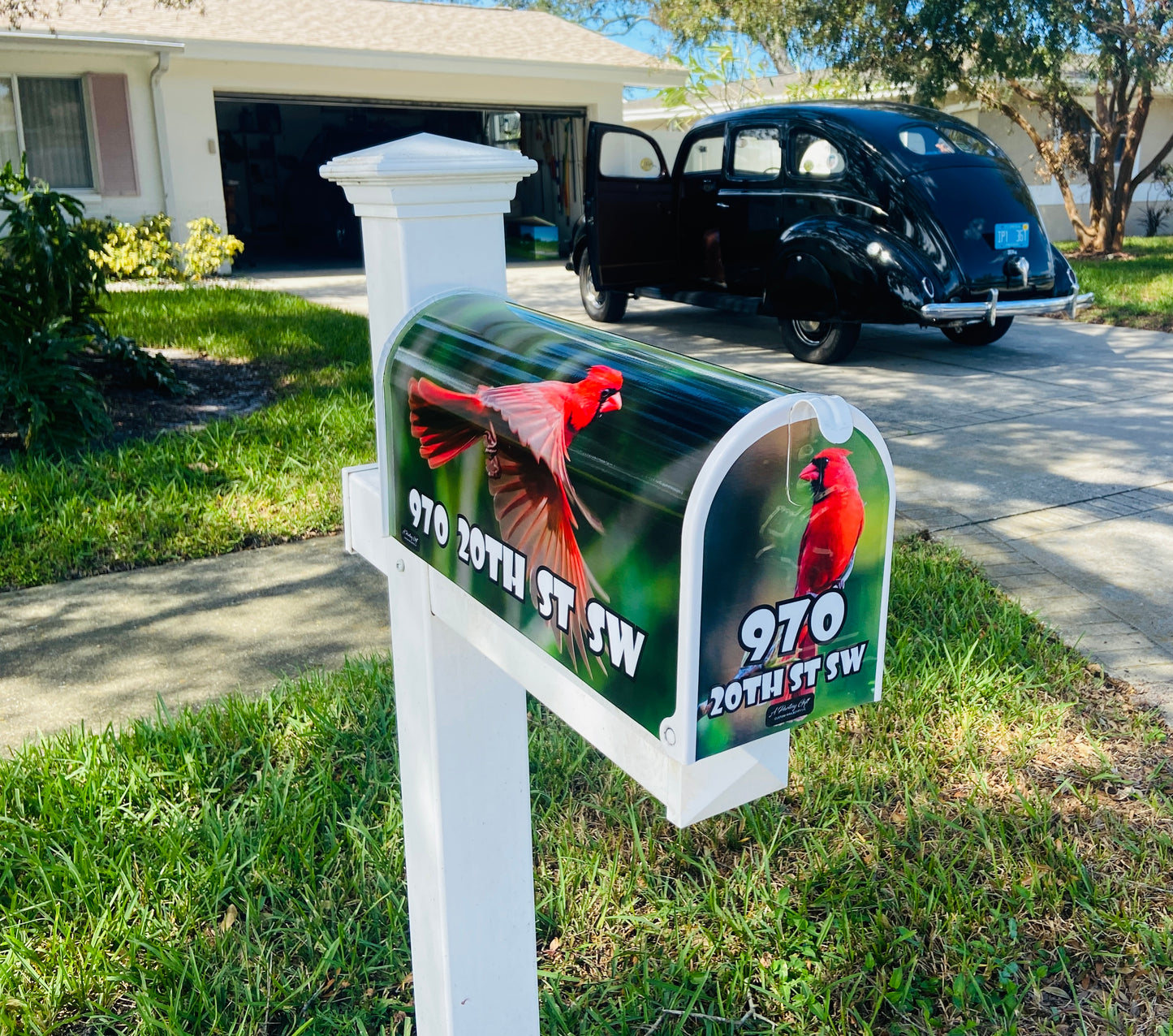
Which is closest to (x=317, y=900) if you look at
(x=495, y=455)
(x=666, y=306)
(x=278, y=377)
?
(x=495, y=455)

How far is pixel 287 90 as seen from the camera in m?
17.0

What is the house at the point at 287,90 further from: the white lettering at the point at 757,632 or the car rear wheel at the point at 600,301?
the white lettering at the point at 757,632

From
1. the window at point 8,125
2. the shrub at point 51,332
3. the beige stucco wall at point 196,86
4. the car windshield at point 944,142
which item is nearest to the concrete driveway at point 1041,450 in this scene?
the car windshield at point 944,142

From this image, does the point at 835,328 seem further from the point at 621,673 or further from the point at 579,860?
the point at 621,673

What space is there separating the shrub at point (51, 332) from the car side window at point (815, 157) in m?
5.02

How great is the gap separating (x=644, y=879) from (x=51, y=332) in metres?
5.13

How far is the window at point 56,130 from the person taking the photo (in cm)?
1523

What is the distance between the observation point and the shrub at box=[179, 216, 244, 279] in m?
14.7

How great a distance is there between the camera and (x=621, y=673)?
0.88 meters

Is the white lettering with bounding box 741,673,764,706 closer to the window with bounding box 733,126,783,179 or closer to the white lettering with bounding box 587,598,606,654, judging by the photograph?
the white lettering with bounding box 587,598,606,654

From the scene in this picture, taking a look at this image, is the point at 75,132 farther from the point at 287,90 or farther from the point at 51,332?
the point at 51,332

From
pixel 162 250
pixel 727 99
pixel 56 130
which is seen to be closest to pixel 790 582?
pixel 162 250

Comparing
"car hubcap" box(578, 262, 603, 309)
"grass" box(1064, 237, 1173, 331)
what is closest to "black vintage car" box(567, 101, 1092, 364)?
"car hubcap" box(578, 262, 603, 309)

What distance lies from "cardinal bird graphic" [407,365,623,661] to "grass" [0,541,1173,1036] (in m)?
1.35
